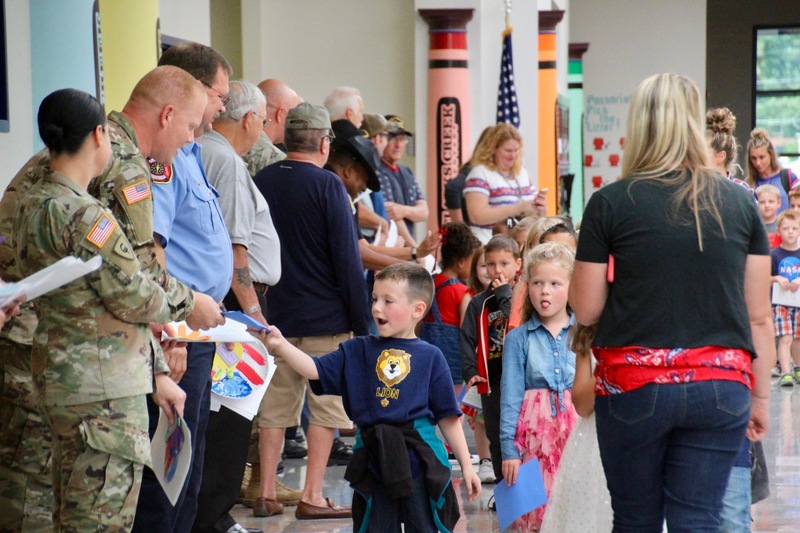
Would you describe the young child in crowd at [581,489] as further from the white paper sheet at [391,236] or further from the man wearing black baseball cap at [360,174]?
the white paper sheet at [391,236]

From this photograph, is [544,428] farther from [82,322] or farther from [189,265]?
[82,322]

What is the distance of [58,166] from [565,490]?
77.7 inches

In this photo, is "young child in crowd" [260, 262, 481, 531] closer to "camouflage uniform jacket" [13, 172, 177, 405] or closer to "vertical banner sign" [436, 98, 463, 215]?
"camouflage uniform jacket" [13, 172, 177, 405]

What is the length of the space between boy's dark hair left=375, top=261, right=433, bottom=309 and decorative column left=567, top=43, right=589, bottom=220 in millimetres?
14194

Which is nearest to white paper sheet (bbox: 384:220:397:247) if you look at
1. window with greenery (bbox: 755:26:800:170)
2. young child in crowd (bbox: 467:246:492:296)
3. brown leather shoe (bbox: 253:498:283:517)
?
young child in crowd (bbox: 467:246:492:296)

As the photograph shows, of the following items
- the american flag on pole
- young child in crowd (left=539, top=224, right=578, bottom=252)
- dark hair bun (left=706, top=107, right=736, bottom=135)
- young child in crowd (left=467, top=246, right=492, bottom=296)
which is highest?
the american flag on pole

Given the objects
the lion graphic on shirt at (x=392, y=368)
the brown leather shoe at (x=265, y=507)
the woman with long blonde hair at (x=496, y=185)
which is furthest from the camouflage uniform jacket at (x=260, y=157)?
the lion graphic on shirt at (x=392, y=368)

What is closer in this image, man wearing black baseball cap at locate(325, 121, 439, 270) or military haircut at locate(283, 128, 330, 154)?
military haircut at locate(283, 128, 330, 154)

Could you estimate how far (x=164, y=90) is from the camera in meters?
3.40

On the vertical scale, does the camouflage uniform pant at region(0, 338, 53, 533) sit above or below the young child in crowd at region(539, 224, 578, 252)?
below

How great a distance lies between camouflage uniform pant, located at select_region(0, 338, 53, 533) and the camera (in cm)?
347

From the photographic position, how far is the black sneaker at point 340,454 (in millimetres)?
6227

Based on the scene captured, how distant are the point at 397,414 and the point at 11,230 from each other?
129cm

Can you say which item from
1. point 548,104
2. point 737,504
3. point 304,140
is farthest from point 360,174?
point 548,104
